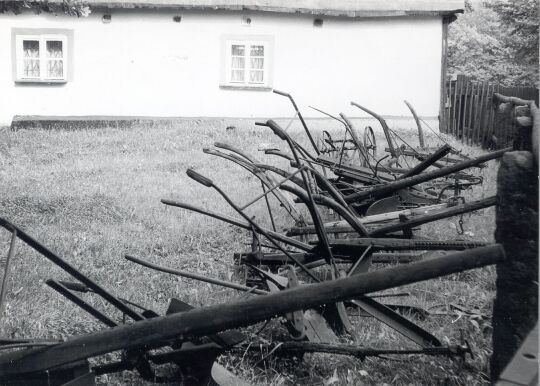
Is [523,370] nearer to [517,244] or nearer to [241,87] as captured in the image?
[517,244]

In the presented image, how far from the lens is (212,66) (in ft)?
42.9

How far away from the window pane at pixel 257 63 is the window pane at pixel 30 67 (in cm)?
489

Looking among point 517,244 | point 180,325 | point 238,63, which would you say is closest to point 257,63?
point 238,63

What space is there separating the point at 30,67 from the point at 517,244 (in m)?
13.1

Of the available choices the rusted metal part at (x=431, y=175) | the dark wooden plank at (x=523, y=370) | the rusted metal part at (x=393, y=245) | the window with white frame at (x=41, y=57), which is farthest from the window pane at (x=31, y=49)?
the dark wooden plank at (x=523, y=370)

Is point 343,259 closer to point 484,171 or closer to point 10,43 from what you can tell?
point 484,171

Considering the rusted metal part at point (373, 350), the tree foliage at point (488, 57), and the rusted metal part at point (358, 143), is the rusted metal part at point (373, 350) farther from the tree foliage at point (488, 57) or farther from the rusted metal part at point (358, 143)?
the tree foliage at point (488, 57)

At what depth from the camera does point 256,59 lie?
13.3 metres

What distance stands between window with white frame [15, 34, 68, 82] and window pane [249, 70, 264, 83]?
166 inches

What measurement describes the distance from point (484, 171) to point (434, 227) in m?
3.42

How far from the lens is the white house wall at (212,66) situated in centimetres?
1285

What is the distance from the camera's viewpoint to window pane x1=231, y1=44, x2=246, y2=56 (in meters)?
13.2

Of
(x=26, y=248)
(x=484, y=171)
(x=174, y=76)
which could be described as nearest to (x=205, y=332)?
(x=26, y=248)

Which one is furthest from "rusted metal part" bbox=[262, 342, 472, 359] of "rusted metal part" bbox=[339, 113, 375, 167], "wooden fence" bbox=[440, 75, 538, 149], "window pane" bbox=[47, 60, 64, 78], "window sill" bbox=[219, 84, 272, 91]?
"window pane" bbox=[47, 60, 64, 78]
